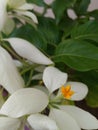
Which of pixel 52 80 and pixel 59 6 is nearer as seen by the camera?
pixel 52 80

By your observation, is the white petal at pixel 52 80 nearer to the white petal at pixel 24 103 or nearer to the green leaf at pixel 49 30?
the white petal at pixel 24 103

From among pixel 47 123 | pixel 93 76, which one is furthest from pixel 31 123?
pixel 93 76

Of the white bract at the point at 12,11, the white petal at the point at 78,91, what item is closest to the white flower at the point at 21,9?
the white bract at the point at 12,11

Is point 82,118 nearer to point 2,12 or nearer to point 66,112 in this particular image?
point 66,112

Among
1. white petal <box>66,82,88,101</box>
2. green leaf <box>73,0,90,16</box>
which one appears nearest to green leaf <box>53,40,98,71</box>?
white petal <box>66,82,88,101</box>

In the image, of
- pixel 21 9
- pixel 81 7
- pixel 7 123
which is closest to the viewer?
pixel 7 123

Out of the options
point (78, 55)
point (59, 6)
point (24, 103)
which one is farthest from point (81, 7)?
point (24, 103)

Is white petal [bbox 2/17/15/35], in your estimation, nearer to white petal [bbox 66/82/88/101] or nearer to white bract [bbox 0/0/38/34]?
white bract [bbox 0/0/38/34]
